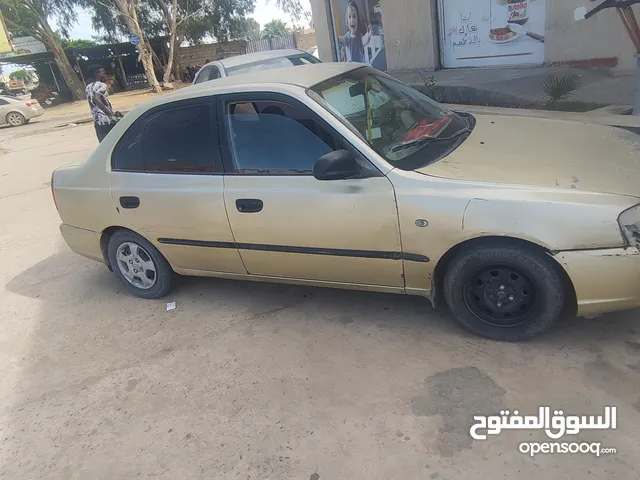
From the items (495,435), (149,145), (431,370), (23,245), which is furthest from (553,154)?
(23,245)

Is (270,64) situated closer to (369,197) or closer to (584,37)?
(584,37)

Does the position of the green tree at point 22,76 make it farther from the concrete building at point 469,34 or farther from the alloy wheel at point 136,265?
the alloy wheel at point 136,265

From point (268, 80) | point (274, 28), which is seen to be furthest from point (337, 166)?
point (274, 28)

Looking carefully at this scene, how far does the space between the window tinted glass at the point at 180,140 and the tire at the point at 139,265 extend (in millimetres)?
667

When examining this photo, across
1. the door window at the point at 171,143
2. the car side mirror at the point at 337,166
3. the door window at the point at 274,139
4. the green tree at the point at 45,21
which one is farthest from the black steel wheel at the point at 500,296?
the green tree at the point at 45,21

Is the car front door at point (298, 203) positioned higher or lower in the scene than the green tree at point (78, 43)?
lower

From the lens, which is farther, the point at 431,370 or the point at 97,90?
→ the point at 97,90

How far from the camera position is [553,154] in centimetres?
306

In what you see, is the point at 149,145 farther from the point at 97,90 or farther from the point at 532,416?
the point at 97,90

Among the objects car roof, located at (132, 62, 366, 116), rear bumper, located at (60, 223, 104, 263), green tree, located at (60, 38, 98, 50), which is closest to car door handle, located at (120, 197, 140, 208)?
rear bumper, located at (60, 223, 104, 263)

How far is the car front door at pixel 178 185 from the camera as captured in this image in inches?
139

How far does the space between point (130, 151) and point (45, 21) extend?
27249mm

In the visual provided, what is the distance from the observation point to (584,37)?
9.24 metres

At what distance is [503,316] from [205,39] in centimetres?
3190
